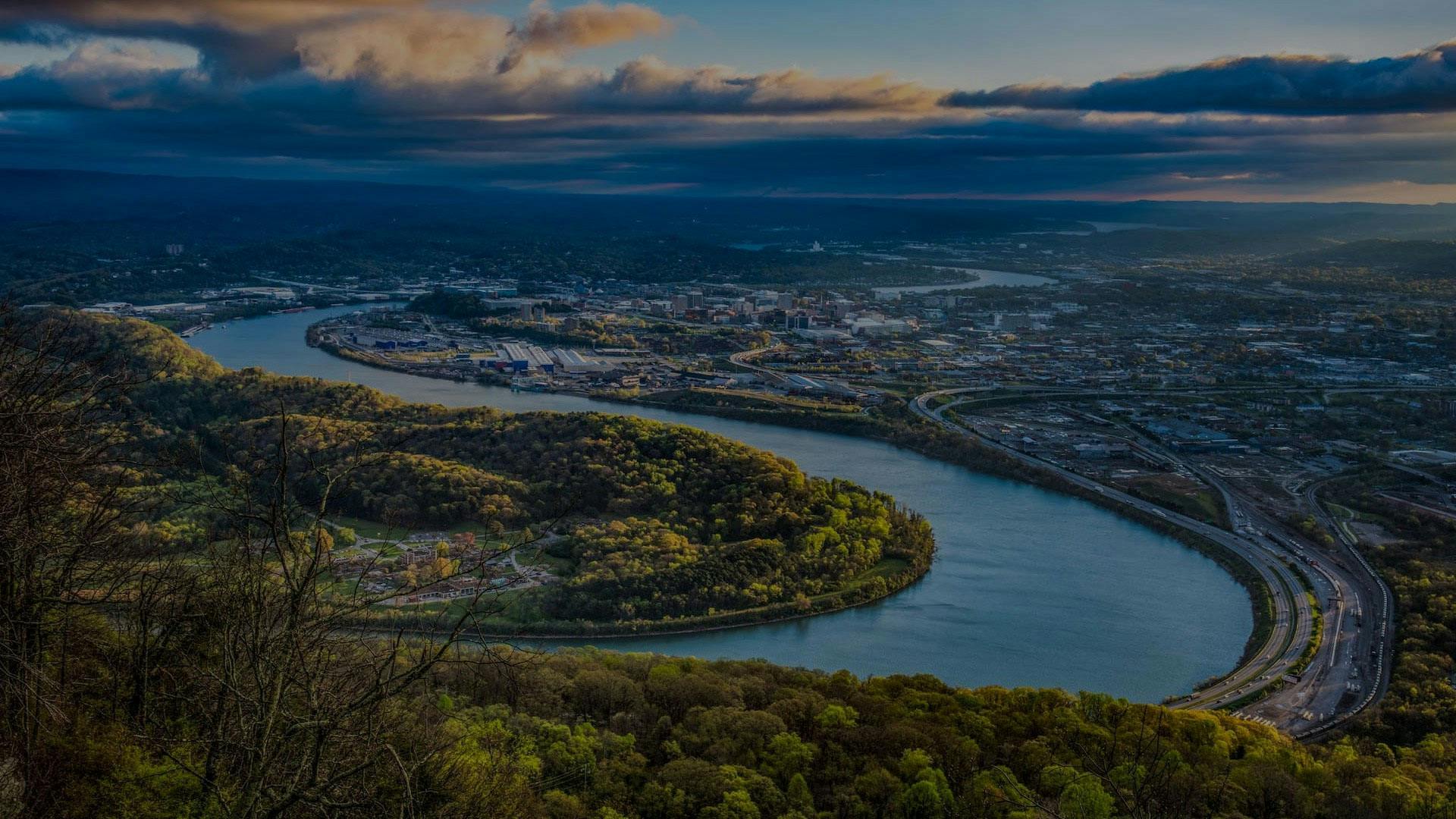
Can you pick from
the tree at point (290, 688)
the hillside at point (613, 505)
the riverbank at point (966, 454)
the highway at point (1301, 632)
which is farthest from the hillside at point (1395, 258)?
the tree at point (290, 688)

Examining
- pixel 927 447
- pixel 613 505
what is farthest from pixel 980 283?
pixel 613 505

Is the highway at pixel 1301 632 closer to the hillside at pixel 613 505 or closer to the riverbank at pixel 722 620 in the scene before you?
the riverbank at pixel 722 620

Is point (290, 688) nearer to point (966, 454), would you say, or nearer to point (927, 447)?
point (966, 454)

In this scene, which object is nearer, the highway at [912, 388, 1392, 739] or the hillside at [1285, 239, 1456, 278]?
the highway at [912, 388, 1392, 739]

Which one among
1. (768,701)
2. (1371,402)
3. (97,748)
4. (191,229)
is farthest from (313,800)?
(191,229)

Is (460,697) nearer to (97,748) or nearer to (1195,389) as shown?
(97,748)

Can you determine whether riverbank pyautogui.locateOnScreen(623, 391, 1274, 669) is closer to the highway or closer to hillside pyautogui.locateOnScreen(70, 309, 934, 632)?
the highway

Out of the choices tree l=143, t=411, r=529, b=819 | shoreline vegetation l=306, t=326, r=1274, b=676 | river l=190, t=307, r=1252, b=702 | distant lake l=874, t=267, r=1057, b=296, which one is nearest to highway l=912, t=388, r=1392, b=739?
shoreline vegetation l=306, t=326, r=1274, b=676
